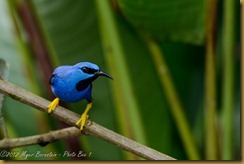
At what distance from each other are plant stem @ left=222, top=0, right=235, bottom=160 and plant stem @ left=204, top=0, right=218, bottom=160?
0.7 inches

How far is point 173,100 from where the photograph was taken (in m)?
0.99

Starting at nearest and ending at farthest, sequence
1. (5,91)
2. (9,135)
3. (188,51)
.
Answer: (5,91) → (9,135) → (188,51)

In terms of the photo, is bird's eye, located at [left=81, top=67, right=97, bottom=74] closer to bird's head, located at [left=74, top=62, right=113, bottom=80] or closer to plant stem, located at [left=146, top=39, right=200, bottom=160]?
bird's head, located at [left=74, top=62, right=113, bottom=80]

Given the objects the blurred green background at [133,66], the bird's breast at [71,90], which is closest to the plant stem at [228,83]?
the blurred green background at [133,66]

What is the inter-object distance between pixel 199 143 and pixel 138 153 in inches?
9.9

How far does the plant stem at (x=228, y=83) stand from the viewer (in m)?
0.96

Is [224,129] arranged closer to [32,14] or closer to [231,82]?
[231,82]

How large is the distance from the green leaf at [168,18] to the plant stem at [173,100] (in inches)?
1.4

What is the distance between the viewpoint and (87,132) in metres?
0.81

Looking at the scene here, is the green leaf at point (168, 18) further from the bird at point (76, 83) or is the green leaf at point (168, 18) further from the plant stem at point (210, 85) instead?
the bird at point (76, 83)

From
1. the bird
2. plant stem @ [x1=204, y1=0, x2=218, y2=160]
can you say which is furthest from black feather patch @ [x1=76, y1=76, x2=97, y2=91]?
plant stem @ [x1=204, y1=0, x2=218, y2=160]

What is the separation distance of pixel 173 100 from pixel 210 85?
0.23 ft

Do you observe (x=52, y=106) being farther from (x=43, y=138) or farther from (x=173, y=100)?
(x=173, y=100)

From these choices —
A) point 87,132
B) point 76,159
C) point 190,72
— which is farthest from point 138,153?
point 190,72
